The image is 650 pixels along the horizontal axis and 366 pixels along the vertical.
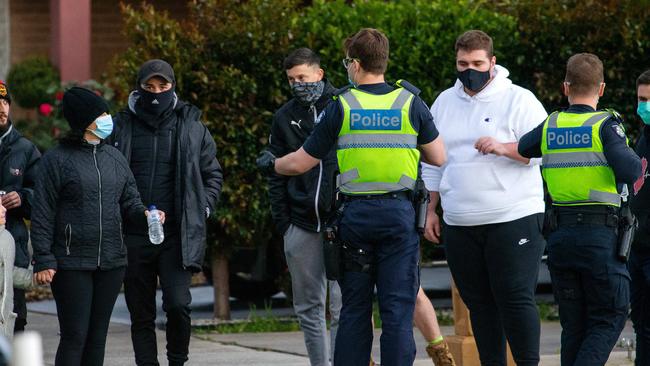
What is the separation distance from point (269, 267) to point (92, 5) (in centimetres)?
762

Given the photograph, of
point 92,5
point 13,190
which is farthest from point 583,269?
point 92,5

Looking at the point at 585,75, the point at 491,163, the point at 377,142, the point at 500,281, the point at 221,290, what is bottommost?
the point at 221,290

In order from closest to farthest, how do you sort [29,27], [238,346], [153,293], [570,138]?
[570,138] < [153,293] < [238,346] < [29,27]

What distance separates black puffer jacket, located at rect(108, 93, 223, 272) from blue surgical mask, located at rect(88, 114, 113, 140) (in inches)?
16.1

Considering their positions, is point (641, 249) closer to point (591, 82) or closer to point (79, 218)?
point (591, 82)

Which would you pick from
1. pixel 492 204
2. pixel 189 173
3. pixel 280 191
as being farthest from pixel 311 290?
pixel 492 204

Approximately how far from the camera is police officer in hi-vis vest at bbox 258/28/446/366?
6.66 meters

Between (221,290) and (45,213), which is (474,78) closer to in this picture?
(45,213)

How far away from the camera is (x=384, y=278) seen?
6711 millimetres

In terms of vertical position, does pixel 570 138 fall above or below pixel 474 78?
below

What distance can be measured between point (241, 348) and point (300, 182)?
2398 millimetres

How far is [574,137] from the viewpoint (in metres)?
6.76

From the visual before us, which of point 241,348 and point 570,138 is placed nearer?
point 570,138

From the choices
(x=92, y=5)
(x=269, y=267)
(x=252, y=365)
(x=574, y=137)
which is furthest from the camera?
(x=92, y=5)
